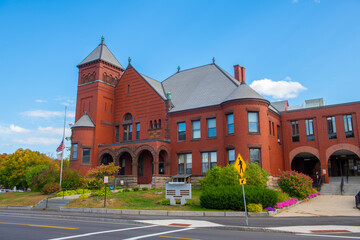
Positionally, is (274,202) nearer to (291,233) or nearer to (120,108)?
(291,233)

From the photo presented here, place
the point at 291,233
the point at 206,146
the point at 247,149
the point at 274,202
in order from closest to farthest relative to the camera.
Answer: the point at 291,233 → the point at 274,202 → the point at 247,149 → the point at 206,146

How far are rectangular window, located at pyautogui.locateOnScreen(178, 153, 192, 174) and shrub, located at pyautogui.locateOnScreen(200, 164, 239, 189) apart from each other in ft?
26.2

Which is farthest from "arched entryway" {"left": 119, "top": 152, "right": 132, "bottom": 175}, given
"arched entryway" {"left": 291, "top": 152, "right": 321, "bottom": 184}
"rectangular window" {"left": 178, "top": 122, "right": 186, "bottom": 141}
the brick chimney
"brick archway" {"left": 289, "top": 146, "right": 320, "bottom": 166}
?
"arched entryway" {"left": 291, "top": 152, "right": 321, "bottom": 184}

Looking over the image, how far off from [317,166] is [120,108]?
84.9ft

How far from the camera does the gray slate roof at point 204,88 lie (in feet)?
99.3

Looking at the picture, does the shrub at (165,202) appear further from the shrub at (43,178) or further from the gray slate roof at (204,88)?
the shrub at (43,178)

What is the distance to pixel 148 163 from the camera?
33812 millimetres

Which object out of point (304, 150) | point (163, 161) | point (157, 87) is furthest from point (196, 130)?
point (304, 150)

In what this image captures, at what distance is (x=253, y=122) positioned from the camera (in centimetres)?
2917

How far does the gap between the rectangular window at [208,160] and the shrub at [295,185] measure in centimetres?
794

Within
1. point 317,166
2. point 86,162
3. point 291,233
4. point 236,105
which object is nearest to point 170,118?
point 236,105

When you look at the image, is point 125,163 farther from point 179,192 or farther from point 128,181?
point 179,192

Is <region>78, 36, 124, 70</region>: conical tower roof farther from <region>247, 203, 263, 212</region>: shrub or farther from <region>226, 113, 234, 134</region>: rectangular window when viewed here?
<region>247, 203, 263, 212</region>: shrub

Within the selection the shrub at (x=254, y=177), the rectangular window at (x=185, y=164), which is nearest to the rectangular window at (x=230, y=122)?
the rectangular window at (x=185, y=164)
